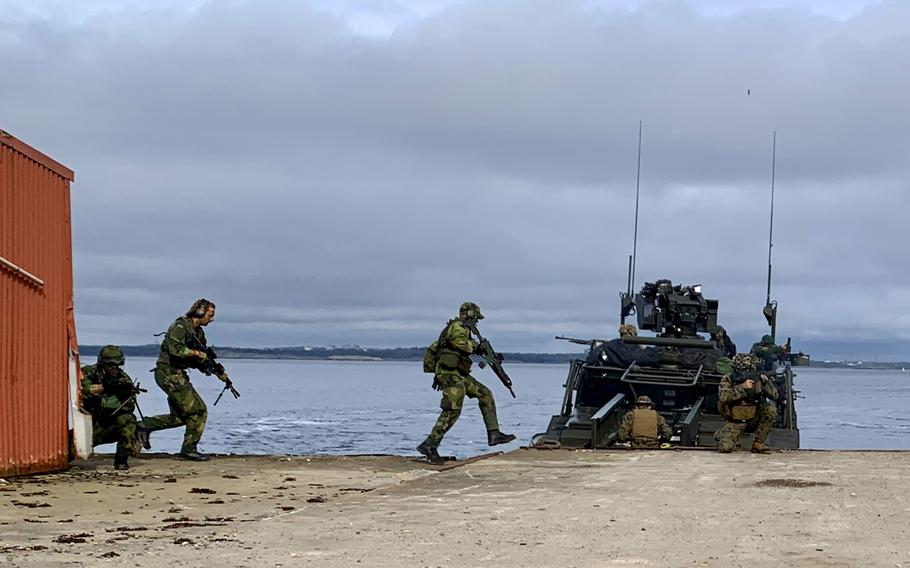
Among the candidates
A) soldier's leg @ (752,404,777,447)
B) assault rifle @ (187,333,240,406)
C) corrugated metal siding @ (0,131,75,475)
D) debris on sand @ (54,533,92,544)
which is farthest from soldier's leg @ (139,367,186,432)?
soldier's leg @ (752,404,777,447)

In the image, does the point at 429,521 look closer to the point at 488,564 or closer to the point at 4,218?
the point at 488,564

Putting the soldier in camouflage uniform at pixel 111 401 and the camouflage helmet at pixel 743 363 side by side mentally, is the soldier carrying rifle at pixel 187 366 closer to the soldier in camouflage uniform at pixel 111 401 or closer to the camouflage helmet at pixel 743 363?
the soldier in camouflage uniform at pixel 111 401

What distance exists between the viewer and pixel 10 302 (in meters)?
11.5

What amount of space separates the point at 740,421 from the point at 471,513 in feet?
21.9

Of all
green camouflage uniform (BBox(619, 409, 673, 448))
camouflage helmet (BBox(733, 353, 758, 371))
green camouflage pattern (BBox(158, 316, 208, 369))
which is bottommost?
green camouflage uniform (BBox(619, 409, 673, 448))

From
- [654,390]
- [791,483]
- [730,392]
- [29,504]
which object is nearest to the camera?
[29,504]

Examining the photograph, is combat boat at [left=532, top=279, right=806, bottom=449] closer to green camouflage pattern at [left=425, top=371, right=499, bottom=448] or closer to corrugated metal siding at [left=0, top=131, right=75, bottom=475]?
green camouflage pattern at [left=425, top=371, right=499, bottom=448]

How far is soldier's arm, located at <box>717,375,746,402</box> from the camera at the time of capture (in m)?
15.0

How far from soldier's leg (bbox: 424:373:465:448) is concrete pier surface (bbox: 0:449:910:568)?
30.0 inches

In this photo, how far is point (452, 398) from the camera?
45.9 feet

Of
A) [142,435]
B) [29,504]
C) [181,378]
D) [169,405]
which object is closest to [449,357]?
[181,378]

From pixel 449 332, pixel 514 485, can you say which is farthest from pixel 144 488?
pixel 449 332

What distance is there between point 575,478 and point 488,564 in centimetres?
468

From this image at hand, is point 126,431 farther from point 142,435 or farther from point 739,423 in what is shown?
point 739,423
